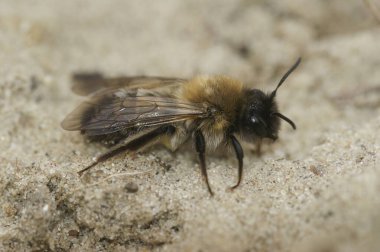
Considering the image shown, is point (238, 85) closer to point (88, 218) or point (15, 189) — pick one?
point (88, 218)

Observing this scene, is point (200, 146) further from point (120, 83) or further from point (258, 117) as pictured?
point (120, 83)

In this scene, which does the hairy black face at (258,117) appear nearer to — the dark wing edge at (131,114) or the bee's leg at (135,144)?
the dark wing edge at (131,114)

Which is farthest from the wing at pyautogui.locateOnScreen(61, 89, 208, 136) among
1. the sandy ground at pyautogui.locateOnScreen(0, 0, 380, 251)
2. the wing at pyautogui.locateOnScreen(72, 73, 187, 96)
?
the wing at pyautogui.locateOnScreen(72, 73, 187, 96)

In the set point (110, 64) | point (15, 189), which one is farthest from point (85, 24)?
point (15, 189)

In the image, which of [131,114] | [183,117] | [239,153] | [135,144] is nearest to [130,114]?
[131,114]

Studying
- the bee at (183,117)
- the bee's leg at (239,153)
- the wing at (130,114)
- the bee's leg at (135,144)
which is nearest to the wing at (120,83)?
the bee at (183,117)

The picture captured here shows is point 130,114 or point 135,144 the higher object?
point 130,114

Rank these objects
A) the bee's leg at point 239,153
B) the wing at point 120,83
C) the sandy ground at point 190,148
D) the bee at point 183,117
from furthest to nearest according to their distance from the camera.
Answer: the wing at point 120,83
the bee at point 183,117
the bee's leg at point 239,153
the sandy ground at point 190,148
